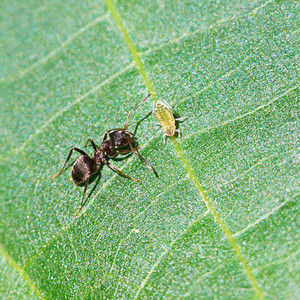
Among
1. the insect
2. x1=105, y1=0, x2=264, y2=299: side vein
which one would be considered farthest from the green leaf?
the insect

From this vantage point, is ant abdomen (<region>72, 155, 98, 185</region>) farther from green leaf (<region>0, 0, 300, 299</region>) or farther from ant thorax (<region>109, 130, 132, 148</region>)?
ant thorax (<region>109, 130, 132, 148</region>)

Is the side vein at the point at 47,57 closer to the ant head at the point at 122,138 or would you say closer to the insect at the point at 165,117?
the ant head at the point at 122,138

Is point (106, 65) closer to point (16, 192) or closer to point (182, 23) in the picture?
point (182, 23)

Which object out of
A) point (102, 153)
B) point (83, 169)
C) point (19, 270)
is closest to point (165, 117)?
point (102, 153)

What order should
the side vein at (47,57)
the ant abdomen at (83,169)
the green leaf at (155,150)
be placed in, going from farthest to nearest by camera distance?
the side vein at (47,57), the ant abdomen at (83,169), the green leaf at (155,150)

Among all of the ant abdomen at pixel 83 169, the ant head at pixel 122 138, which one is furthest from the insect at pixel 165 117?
the ant abdomen at pixel 83 169

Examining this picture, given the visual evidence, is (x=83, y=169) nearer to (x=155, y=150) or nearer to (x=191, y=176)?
(x=155, y=150)
